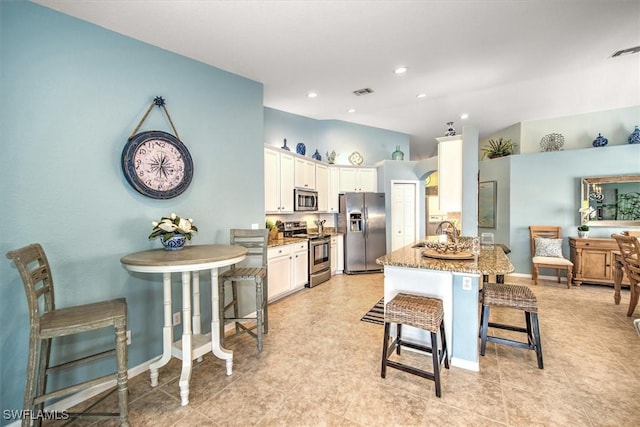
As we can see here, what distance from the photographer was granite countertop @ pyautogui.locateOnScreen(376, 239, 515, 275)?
212cm

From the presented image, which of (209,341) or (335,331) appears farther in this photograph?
(335,331)

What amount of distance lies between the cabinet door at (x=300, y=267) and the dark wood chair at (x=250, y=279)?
39.2 inches

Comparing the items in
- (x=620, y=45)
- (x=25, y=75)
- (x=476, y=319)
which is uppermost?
(x=620, y=45)

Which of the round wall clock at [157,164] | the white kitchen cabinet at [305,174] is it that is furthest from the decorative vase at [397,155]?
the round wall clock at [157,164]

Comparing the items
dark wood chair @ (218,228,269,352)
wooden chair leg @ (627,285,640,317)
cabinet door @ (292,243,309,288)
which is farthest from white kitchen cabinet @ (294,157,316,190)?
wooden chair leg @ (627,285,640,317)

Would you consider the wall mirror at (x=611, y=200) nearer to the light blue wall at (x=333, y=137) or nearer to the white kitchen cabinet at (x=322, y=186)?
the light blue wall at (x=333, y=137)

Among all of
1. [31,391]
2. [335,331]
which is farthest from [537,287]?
[31,391]

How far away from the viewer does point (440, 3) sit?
216cm

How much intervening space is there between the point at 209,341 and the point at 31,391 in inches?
41.9

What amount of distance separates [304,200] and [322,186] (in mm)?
704

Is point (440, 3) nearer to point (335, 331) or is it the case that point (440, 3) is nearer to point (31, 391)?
point (335, 331)

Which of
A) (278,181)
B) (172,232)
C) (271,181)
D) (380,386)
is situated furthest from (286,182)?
(380,386)

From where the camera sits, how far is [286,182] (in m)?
4.46

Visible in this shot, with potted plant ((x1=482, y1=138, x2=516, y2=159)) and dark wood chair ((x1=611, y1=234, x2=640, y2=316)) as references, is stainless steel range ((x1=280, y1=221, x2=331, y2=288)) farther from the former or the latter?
potted plant ((x1=482, y1=138, x2=516, y2=159))
